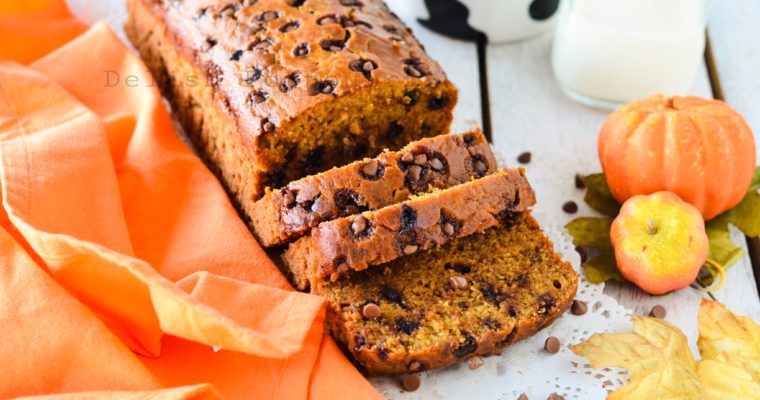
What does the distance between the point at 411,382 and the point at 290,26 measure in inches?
50.2

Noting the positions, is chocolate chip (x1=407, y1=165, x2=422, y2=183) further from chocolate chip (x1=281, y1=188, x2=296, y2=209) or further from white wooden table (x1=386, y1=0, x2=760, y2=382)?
white wooden table (x1=386, y1=0, x2=760, y2=382)

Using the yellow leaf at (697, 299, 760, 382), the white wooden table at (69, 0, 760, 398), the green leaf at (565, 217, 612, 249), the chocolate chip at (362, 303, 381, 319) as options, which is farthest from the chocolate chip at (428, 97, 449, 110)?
the yellow leaf at (697, 299, 760, 382)

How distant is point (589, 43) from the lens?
353cm

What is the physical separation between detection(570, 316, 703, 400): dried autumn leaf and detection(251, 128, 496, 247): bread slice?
635 mm

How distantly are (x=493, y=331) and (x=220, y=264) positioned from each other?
2.82 feet

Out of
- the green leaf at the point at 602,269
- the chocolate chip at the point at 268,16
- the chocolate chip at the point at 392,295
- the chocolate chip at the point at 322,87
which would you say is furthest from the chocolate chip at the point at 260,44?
the green leaf at the point at 602,269

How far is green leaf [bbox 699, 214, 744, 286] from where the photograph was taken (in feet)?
9.57

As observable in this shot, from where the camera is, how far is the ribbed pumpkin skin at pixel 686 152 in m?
2.88

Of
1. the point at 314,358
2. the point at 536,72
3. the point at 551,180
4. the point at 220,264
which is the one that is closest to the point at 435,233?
the point at 314,358

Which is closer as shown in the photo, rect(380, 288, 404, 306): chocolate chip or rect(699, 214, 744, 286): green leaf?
rect(380, 288, 404, 306): chocolate chip

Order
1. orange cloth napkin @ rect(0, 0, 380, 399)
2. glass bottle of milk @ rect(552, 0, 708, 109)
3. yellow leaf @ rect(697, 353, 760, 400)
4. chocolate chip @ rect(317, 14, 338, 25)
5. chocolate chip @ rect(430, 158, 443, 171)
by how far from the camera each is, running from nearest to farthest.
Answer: orange cloth napkin @ rect(0, 0, 380, 399)
yellow leaf @ rect(697, 353, 760, 400)
chocolate chip @ rect(430, 158, 443, 171)
chocolate chip @ rect(317, 14, 338, 25)
glass bottle of milk @ rect(552, 0, 708, 109)

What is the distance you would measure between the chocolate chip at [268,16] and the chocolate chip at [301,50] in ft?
0.62

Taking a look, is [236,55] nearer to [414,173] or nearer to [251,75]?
[251,75]

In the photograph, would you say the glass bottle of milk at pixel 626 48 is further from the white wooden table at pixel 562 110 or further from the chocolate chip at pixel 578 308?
the chocolate chip at pixel 578 308
